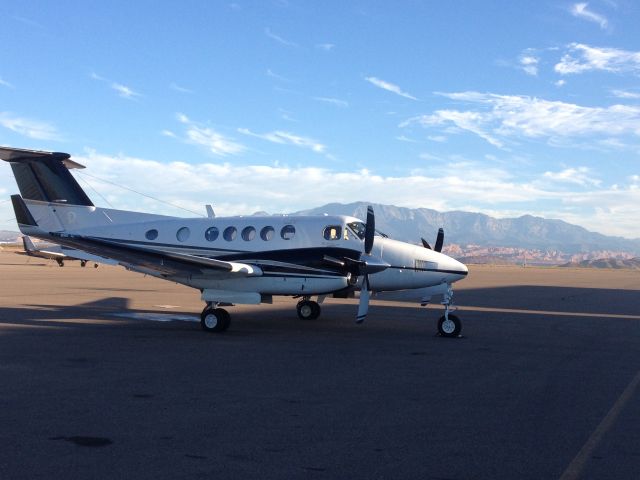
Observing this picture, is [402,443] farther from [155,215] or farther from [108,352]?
[155,215]

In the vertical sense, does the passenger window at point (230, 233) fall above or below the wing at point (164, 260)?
above

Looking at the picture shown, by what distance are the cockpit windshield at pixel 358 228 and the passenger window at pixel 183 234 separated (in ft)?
15.2

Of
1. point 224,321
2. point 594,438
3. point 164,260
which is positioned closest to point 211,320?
point 224,321

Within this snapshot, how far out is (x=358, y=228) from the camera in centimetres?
1619

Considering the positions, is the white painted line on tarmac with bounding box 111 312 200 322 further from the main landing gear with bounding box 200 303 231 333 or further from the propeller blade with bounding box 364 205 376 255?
the propeller blade with bounding box 364 205 376 255

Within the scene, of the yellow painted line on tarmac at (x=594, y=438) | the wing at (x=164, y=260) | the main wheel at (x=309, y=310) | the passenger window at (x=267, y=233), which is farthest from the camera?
the main wheel at (x=309, y=310)

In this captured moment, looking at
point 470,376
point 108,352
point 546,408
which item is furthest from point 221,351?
point 546,408

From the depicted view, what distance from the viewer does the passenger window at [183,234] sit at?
17.7m

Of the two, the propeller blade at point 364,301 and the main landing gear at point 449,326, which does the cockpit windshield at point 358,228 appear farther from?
the main landing gear at point 449,326

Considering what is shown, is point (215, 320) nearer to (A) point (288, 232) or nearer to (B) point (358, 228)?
(A) point (288, 232)

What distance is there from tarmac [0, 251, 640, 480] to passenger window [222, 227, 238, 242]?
2469 millimetres

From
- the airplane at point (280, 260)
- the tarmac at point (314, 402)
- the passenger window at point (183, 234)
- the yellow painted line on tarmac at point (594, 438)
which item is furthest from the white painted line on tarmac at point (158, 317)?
the yellow painted line on tarmac at point (594, 438)

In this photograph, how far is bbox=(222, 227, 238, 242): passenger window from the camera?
670 inches

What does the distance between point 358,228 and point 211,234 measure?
13.4ft
